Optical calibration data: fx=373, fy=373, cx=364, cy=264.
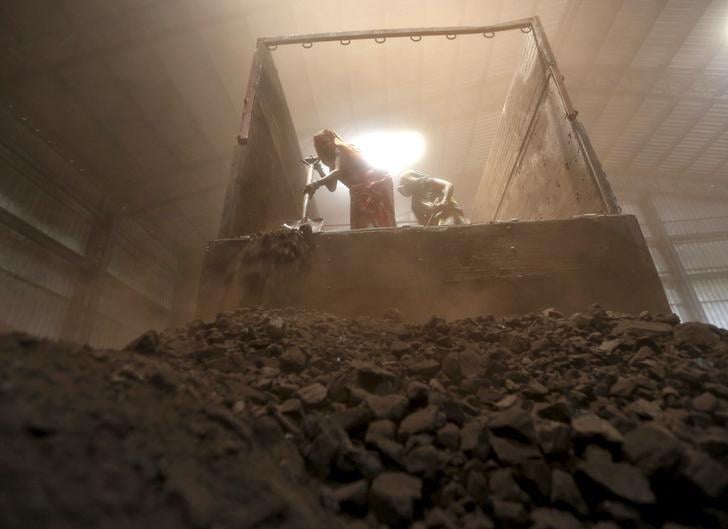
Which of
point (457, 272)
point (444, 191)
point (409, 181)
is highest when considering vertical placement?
point (409, 181)

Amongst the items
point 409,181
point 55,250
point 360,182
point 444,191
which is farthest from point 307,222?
point 55,250

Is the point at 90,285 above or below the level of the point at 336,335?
above

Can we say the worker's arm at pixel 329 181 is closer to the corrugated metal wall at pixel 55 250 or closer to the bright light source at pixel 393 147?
the corrugated metal wall at pixel 55 250

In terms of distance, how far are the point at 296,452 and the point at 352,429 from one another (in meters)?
0.14

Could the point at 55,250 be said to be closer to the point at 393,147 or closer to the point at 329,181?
the point at 329,181

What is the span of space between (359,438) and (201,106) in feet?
23.4

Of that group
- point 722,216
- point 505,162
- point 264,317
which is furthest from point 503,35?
point 722,216

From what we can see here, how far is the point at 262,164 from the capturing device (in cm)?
319

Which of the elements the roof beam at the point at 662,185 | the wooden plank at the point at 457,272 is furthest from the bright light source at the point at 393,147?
the roof beam at the point at 662,185

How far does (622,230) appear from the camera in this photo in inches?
78.4

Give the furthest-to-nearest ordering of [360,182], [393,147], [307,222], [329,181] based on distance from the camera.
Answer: [393,147] < [360,182] < [329,181] < [307,222]

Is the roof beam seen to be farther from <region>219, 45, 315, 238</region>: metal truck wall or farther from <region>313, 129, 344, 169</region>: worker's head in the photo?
<region>219, 45, 315, 238</region>: metal truck wall

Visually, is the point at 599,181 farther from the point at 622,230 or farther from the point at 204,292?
the point at 204,292

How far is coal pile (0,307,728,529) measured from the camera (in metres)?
0.54
